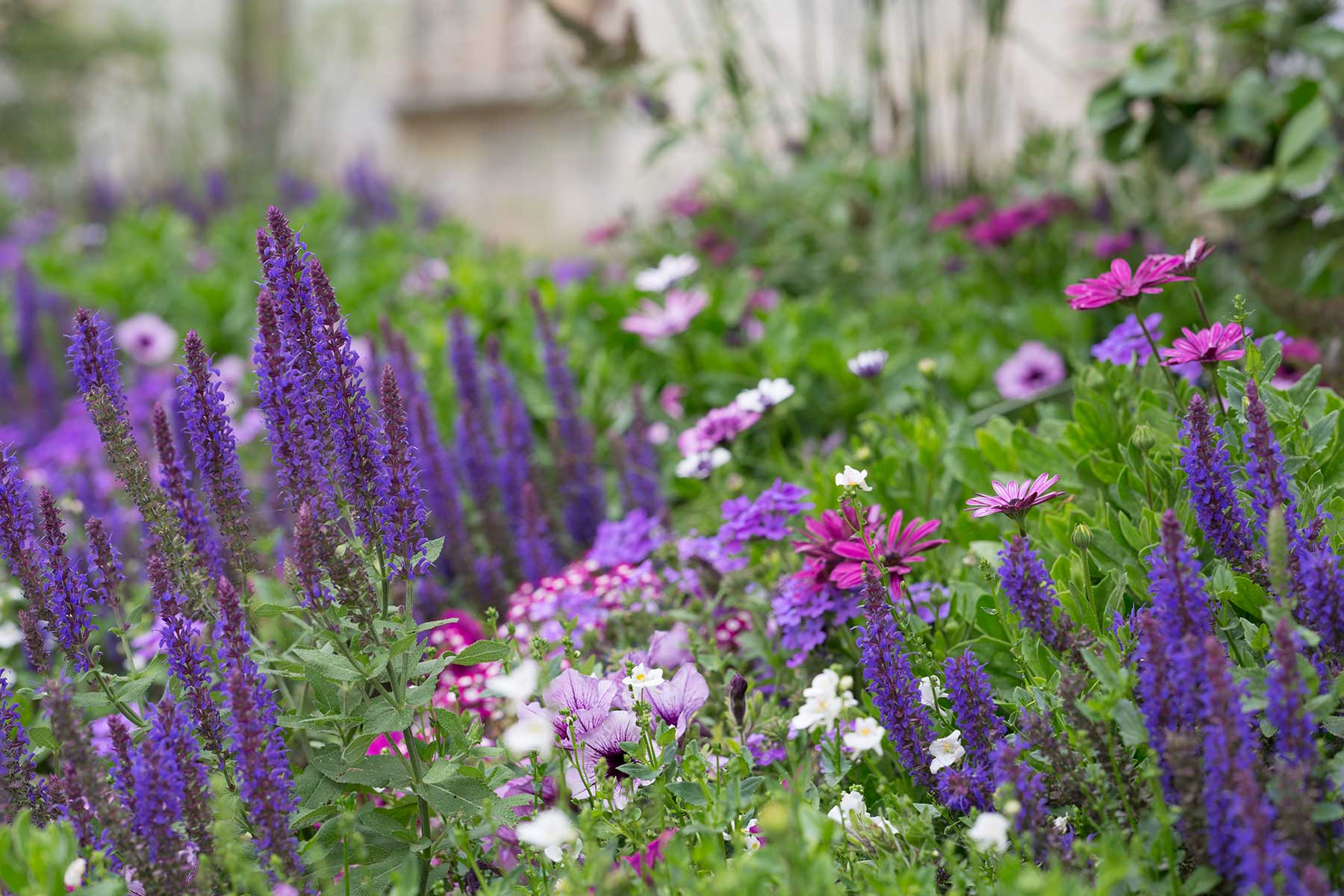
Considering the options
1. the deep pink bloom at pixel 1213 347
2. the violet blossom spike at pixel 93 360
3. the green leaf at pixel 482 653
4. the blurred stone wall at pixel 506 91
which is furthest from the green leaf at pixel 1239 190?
the violet blossom spike at pixel 93 360

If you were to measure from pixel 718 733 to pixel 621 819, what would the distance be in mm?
214

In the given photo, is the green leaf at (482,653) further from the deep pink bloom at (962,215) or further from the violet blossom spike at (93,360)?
the deep pink bloom at (962,215)

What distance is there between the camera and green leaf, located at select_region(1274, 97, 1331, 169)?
2885mm

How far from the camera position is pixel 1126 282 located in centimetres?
163

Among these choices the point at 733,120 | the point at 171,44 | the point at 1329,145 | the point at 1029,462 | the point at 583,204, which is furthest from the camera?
the point at 583,204

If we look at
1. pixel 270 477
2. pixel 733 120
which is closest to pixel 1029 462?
pixel 270 477

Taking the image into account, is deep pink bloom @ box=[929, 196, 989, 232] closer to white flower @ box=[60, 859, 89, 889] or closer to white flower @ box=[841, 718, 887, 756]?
white flower @ box=[841, 718, 887, 756]

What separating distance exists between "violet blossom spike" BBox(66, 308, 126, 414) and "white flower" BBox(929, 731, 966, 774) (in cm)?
114

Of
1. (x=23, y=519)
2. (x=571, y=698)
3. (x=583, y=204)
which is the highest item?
(x=23, y=519)

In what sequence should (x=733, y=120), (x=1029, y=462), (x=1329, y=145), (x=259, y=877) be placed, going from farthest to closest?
(x=733, y=120) < (x=1329, y=145) < (x=1029, y=462) < (x=259, y=877)

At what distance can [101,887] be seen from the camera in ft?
3.86

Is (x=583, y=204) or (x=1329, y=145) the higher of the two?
(x=1329, y=145)

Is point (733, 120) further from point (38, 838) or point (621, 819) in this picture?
point (38, 838)

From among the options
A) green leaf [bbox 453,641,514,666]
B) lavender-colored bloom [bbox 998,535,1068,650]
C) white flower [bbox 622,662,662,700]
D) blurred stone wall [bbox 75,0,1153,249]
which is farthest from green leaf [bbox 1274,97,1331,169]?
green leaf [bbox 453,641,514,666]
